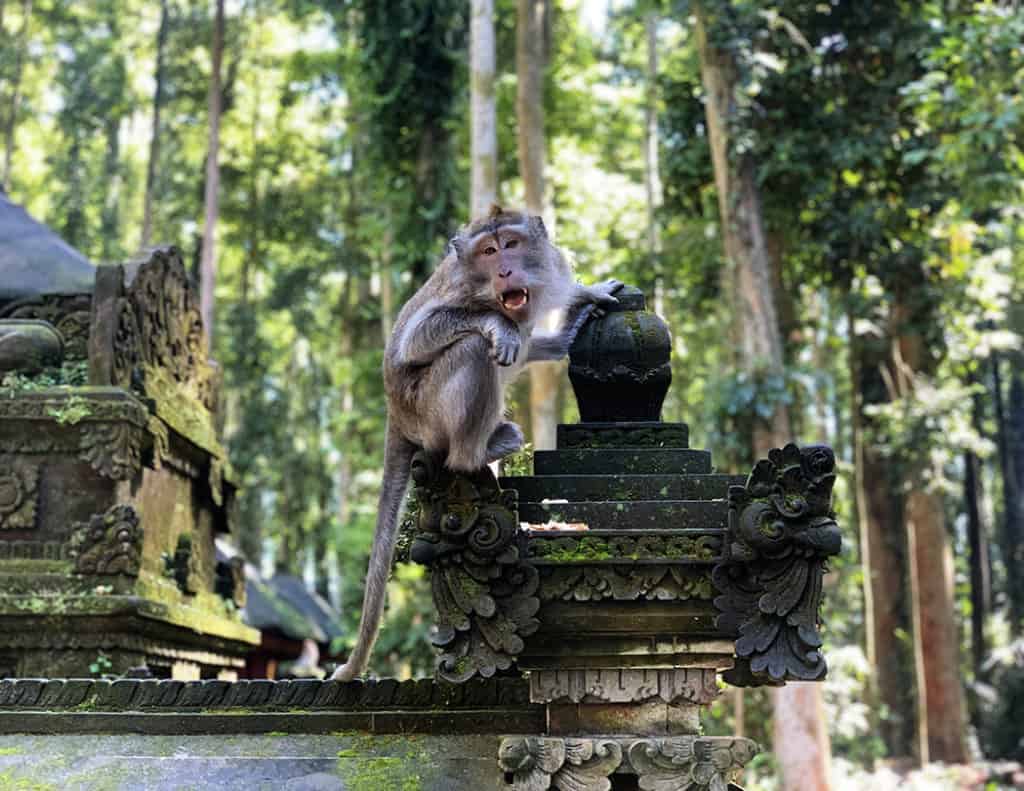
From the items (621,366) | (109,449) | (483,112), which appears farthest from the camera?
(483,112)

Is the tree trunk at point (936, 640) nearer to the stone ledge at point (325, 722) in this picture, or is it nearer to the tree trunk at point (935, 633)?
the tree trunk at point (935, 633)

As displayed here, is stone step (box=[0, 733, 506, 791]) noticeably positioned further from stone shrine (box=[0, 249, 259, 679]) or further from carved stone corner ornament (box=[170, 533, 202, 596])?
carved stone corner ornament (box=[170, 533, 202, 596])

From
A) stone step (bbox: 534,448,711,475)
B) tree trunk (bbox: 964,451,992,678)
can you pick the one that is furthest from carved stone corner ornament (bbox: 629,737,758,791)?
tree trunk (bbox: 964,451,992,678)

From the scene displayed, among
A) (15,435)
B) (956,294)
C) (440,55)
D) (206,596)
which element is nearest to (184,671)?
(206,596)

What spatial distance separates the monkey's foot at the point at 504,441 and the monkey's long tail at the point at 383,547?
1.16 ft

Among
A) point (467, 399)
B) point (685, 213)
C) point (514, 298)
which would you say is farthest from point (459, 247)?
point (685, 213)

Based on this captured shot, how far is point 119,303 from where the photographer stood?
6137 millimetres

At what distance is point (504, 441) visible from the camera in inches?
142

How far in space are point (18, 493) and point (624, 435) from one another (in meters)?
3.63

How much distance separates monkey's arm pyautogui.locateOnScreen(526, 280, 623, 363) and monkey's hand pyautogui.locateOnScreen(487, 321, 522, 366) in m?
0.32

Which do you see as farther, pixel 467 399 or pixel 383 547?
pixel 383 547

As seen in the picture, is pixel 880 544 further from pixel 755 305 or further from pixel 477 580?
pixel 477 580

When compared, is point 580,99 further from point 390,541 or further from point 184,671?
point 390,541

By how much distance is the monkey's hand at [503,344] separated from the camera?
3396mm
